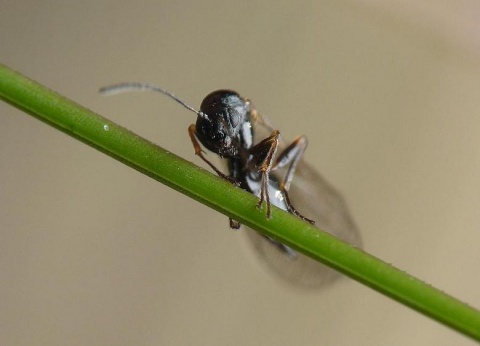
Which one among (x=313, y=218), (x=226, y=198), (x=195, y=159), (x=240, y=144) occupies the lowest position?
(x=195, y=159)

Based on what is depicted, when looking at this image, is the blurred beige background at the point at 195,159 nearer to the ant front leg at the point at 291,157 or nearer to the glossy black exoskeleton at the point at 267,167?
the glossy black exoskeleton at the point at 267,167

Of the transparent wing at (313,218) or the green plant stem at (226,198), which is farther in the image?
the transparent wing at (313,218)

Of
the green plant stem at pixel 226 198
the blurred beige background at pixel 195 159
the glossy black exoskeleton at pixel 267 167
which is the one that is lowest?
the blurred beige background at pixel 195 159

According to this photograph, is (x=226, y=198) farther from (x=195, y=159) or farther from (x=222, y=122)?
(x=195, y=159)

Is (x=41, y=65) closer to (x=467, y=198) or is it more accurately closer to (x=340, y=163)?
(x=340, y=163)

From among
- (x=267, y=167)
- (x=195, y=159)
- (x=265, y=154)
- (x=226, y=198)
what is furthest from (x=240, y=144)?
(x=195, y=159)

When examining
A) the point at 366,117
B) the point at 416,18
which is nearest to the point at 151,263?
the point at 366,117

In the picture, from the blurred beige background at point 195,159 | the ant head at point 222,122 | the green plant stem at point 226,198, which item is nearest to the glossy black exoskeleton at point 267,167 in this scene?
the ant head at point 222,122
